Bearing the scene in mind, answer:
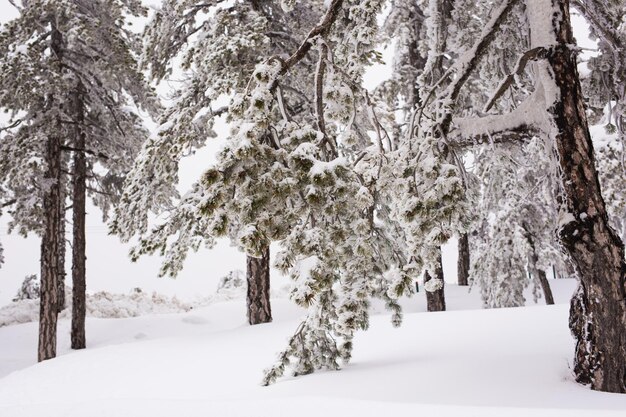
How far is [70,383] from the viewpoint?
8.60 m

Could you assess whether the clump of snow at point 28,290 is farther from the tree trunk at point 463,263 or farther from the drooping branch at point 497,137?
the drooping branch at point 497,137

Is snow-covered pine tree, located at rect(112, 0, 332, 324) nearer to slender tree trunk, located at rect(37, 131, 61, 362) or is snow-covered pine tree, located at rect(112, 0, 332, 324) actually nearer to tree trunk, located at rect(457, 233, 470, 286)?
slender tree trunk, located at rect(37, 131, 61, 362)

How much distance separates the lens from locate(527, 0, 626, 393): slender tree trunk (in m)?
4.89

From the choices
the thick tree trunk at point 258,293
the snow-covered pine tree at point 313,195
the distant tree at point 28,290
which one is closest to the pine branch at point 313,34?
the snow-covered pine tree at point 313,195

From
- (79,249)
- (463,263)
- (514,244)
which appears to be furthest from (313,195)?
(463,263)

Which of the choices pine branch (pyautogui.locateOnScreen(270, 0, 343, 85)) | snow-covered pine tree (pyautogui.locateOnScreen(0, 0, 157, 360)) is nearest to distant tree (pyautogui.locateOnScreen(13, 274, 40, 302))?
snow-covered pine tree (pyautogui.locateOnScreen(0, 0, 157, 360))

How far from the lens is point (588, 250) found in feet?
16.3

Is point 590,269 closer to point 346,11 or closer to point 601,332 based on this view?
point 601,332

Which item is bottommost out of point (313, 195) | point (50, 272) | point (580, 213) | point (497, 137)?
point (50, 272)

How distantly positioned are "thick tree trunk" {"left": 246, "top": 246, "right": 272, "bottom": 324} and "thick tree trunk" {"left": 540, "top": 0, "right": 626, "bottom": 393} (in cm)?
790

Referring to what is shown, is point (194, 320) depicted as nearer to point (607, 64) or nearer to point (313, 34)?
point (313, 34)

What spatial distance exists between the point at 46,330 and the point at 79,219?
290cm

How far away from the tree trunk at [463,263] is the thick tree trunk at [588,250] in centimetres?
1645

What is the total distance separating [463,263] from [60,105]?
15.1 meters
